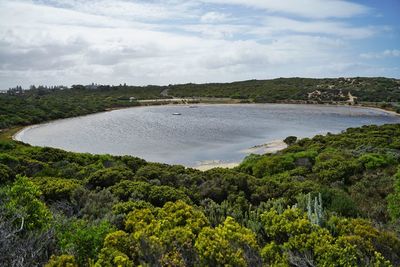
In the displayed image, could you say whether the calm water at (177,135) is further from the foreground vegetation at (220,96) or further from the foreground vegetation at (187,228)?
the foreground vegetation at (187,228)

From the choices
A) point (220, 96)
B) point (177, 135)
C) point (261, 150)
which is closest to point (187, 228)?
point (261, 150)

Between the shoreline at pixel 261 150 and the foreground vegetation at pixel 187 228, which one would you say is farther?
the shoreline at pixel 261 150

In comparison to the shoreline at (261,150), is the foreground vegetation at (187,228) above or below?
above

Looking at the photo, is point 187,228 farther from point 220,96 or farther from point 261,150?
point 220,96

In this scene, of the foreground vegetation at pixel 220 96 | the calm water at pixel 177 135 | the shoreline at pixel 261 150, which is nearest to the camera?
the shoreline at pixel 261 150

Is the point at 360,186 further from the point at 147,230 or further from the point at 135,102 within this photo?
the point at 135,102

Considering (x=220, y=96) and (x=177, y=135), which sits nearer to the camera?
(x=177, y=135)

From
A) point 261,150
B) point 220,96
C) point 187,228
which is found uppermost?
point 220,96

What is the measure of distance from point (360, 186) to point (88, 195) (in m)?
10.4

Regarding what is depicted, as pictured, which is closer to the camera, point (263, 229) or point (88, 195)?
point (263, 229)

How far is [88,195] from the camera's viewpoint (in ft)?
37.5

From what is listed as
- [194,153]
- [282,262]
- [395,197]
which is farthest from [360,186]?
[194,153]

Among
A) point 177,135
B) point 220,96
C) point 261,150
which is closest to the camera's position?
point 261,150

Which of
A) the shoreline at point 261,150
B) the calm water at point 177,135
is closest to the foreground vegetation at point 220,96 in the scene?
the calm water at point 177,135
